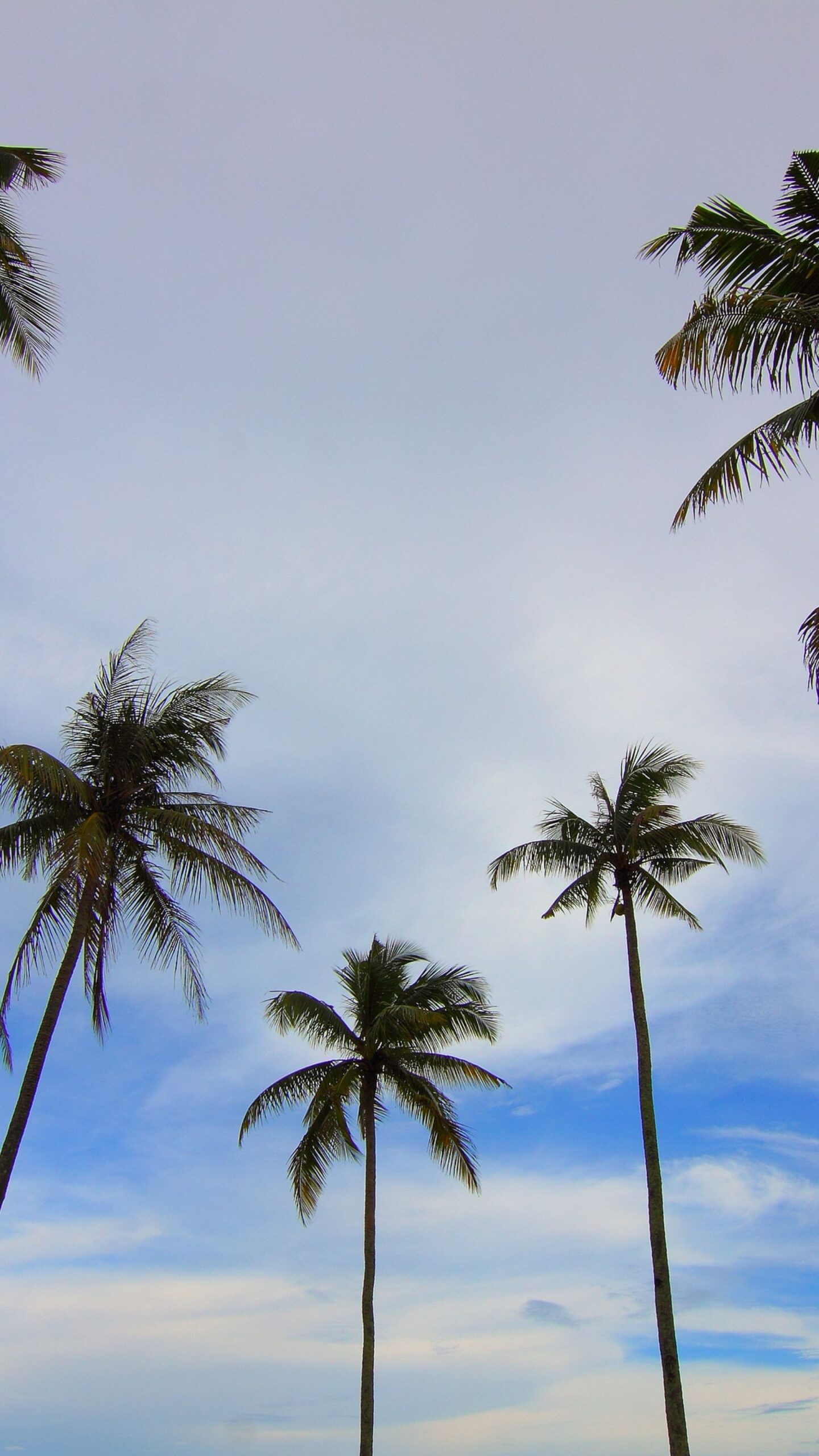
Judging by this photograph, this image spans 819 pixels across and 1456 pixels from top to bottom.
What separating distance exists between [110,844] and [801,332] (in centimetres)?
1228

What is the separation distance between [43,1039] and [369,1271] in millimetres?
11460

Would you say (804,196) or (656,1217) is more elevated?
(804,196)

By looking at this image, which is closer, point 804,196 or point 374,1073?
point 804,196

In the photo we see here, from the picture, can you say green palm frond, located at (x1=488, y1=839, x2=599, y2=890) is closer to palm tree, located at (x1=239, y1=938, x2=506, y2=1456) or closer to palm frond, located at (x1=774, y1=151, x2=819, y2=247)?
palm tree, located at (x1=239, y1=938, x2=506, y2=1456)

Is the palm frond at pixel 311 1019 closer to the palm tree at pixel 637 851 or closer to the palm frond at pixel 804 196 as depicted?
the palm tree at pixel 637 851

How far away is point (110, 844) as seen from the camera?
17094mm

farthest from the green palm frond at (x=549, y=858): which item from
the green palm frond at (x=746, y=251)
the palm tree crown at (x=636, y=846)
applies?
the green palm frond at (x=746, y=251)

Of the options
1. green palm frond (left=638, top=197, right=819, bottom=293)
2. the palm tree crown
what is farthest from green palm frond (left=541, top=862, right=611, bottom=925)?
green palm frond (left=638, top=197, right=819, bottom=293)

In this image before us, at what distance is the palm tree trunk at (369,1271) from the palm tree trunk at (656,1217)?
6888 millimetres

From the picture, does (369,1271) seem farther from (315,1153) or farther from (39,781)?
(39,781)

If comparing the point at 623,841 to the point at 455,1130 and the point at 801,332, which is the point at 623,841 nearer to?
the point at 455,1130

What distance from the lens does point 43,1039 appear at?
15.4m

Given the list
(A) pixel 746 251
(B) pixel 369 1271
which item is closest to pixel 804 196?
(A) pixel 746 251

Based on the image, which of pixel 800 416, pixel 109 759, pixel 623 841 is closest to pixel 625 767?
pixel 623 841
